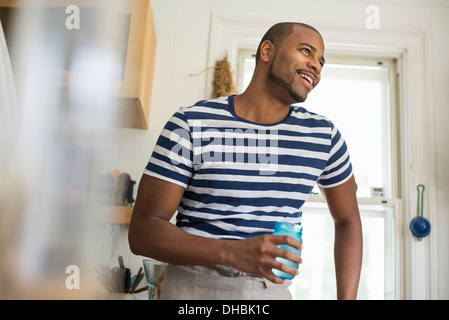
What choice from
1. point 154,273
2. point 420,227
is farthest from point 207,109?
point 420,227

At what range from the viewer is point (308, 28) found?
2.86 feet

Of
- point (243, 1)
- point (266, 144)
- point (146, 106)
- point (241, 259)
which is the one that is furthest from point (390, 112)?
point (241, 259)

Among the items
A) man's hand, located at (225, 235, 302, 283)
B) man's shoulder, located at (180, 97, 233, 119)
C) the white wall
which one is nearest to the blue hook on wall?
the white wall

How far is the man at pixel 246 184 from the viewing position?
0.64 meters

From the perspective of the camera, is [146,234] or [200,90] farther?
[200,90]

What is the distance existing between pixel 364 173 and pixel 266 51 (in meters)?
1.08

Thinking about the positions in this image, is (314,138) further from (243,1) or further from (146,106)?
(243,1)

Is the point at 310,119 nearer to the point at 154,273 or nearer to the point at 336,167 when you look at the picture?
the point at 336,167

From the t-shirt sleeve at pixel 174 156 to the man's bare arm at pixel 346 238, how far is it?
31 centimetres

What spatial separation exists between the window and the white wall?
10cm

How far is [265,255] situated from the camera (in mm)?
552

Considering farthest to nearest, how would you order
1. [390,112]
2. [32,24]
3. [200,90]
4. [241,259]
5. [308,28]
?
1. [390,112]
2. [200,90]
3. [308,28]
4. [241,259]
5. [32,24]
